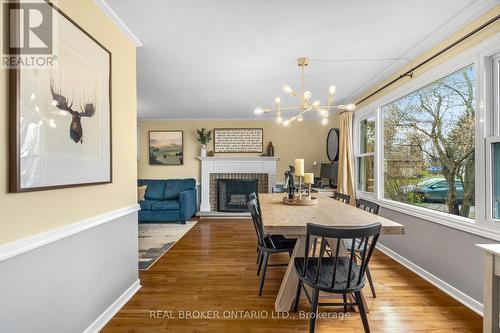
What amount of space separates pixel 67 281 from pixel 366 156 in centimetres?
415

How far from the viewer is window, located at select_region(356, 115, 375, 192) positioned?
3871 millimetres

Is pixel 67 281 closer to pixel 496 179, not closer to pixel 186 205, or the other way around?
pixel 496 179

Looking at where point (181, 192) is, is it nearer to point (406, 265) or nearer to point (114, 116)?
point (114, 116)

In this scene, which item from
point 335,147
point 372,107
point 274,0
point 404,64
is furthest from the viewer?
point 335,147

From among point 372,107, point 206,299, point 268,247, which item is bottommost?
point 206,299

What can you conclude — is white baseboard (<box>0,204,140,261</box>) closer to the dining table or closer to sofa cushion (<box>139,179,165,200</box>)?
the dining table

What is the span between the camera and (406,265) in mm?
2830

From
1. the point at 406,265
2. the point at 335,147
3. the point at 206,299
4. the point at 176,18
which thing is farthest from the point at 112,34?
the point at 335,147

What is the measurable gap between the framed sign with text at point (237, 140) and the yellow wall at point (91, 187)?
3666 mm

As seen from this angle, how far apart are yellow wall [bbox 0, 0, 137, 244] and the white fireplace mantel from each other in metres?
3.54

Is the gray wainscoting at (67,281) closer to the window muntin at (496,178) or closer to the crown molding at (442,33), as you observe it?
the window muntin at (496,178)

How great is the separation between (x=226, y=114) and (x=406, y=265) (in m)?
4.28

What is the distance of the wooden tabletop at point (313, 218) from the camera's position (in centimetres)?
160

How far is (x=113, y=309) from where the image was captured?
1.91 m
